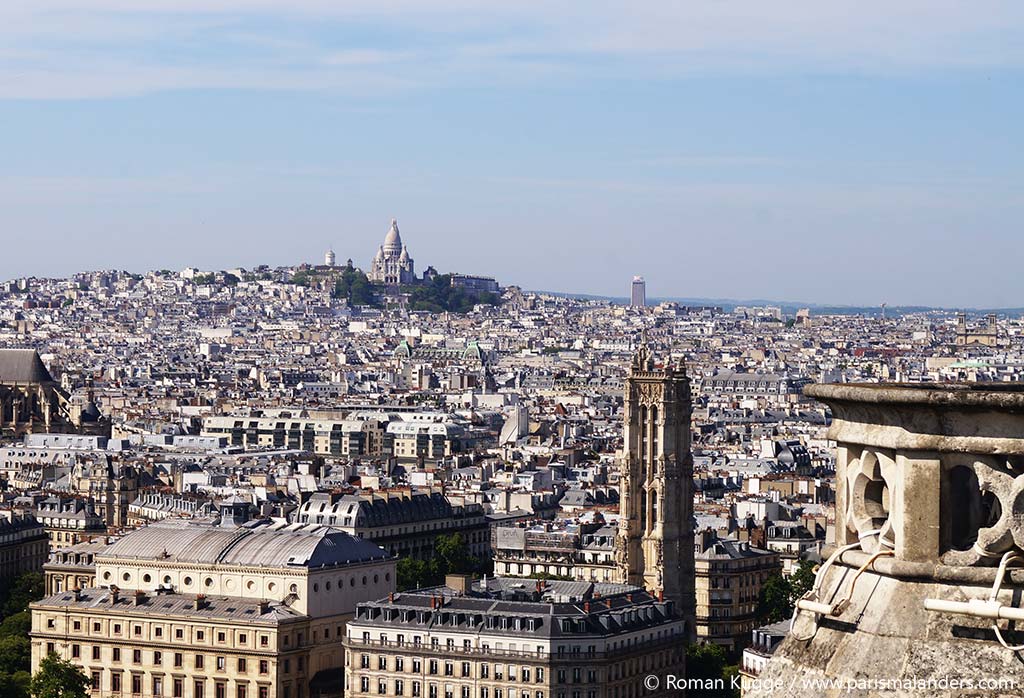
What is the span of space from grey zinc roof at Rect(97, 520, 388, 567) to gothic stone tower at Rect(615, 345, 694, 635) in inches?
194

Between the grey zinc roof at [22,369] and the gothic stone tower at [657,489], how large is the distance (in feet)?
213

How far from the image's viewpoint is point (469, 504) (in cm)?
6519

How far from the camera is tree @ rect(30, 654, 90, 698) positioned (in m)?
39.2

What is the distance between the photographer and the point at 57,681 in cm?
3969

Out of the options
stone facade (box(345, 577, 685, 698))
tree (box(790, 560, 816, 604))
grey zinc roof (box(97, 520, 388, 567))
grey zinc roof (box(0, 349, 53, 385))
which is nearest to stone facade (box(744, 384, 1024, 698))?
stone facade (box(345, 577, 685, 698))

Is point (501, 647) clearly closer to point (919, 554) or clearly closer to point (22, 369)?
point (919, 554)

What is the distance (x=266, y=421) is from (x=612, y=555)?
59.2 metres

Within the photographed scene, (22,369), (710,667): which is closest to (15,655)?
(710,667)

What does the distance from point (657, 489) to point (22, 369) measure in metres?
67.3

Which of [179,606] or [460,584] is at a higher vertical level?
[460,584]

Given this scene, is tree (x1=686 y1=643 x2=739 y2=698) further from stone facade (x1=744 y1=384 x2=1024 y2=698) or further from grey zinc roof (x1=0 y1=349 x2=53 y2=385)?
grey zinc roof (x1=0 y1=349 x2=53 y2=385)

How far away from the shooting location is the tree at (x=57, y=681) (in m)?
39.2

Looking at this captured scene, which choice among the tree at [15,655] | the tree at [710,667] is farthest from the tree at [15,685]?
the tree at [710,667]

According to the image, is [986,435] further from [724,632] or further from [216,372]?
[216,372]
